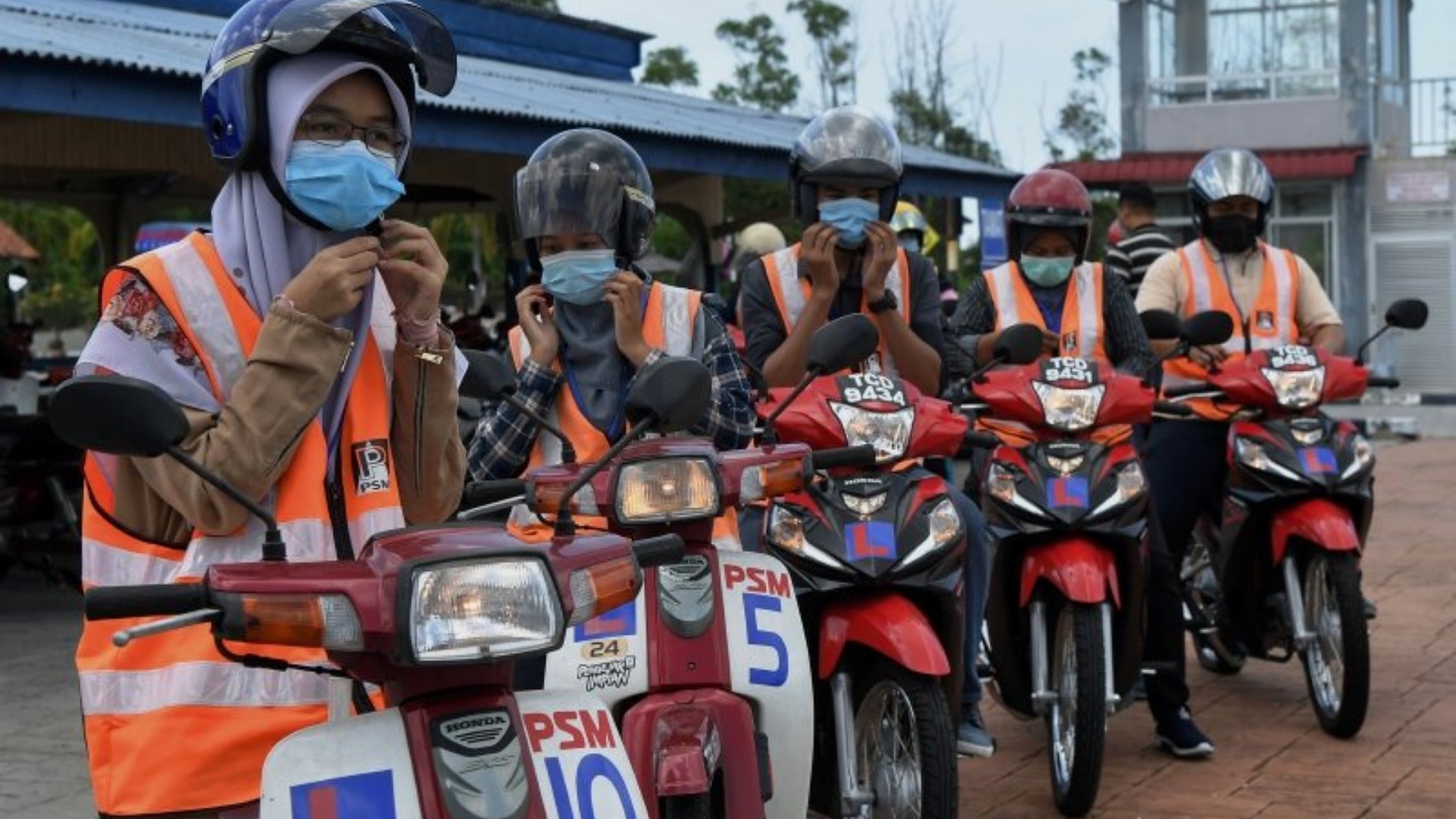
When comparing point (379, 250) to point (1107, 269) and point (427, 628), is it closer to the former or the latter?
point (427, 628)

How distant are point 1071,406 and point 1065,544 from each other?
39 cm

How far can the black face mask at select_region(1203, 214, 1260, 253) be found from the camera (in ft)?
25.6

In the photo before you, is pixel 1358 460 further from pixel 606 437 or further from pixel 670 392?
pixel 670 392

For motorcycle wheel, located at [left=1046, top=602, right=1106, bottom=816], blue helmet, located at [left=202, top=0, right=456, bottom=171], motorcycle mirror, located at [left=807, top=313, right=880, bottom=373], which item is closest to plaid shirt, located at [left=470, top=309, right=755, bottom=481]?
motorcycle mirror, located at [left=807, top=313, right=880, bottom=373]

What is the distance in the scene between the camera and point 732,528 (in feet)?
16.6

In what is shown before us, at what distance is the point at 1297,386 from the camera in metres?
7.30

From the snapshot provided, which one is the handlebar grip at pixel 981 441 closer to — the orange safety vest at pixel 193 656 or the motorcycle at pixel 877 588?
the motorcycle at pixel 877 588

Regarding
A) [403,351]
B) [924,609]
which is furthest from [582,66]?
[403,351]

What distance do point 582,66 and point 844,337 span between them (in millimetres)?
19137

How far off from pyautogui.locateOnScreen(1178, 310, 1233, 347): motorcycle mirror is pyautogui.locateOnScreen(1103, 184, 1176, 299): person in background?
3406 mm

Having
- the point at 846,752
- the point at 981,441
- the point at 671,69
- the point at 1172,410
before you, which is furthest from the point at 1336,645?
the point at 671,69

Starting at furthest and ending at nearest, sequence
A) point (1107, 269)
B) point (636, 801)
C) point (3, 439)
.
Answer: point (3, 439), point (1107, 269), point (636, 801)

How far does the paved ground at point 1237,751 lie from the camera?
20.9 ft

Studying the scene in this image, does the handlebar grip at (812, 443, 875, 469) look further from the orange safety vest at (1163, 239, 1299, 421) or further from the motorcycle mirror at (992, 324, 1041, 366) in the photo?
the orange safety vest at (1163, 239, 1299, 421)
